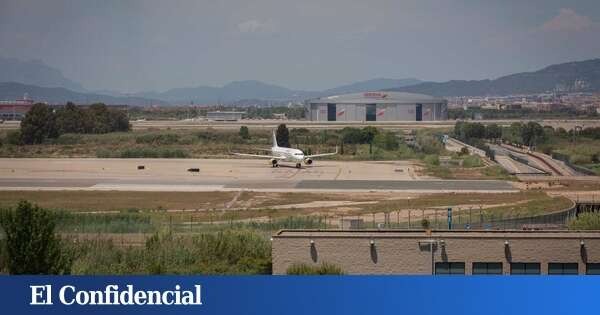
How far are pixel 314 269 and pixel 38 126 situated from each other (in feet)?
153

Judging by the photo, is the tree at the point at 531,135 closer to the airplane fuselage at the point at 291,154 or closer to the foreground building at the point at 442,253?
the airplane fuselage at the point at 291,154

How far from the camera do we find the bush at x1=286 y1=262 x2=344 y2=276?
18.0 meters

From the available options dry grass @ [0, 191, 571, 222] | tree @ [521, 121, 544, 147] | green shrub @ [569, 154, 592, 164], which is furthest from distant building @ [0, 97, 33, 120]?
green shrub @ [569, 154, 592, 164]

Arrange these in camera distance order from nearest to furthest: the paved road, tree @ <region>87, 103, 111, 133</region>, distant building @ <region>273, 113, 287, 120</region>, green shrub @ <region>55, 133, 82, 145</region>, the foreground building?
the foreground building < the paved road < green shrub @ <region>55, 133, 82, 145</region> < tree @ <region>87, 103, 111, 133</region> < distant building @ <region>273, 113, 287, 120</region>

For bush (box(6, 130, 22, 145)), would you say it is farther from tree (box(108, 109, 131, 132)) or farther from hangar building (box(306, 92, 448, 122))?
hangar building (box(306, 92, 448, 122))

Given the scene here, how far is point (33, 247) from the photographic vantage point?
20.4 metres

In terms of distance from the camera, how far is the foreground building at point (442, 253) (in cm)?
1895

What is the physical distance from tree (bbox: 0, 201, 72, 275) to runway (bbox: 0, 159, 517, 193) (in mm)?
20210

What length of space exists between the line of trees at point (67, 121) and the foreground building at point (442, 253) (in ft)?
147

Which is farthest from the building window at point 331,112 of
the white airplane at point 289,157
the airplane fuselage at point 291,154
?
the airplane fuselage at point 291,154

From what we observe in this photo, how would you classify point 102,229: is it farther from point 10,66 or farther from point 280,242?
point 10,66

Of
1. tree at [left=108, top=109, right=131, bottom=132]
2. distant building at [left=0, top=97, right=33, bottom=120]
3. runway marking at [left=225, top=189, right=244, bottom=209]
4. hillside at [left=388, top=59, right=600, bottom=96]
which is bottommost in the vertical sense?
runway marking at [left=225, top=189, right=244, bottom=209]

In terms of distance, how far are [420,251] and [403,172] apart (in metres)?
32.1

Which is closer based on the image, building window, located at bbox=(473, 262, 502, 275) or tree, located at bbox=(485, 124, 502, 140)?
building window, located at bbox=(473, 262, 502, 275)
